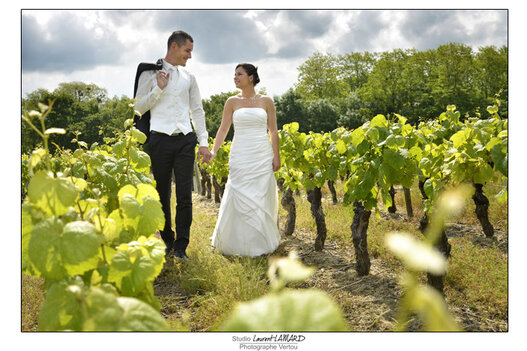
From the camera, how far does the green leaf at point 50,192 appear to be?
1.29m

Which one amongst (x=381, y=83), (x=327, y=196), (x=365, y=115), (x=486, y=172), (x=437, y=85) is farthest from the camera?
(x=365, y=115)

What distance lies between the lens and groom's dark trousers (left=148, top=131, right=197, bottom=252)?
3.92 meters

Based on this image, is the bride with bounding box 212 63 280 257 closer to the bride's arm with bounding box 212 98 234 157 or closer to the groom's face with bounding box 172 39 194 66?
the bride's arm with bounding box 212 98 234 157

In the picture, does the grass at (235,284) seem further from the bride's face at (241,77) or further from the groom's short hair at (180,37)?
the groom's short hair at (180,37)

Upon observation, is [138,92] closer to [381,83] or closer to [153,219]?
[153,219]

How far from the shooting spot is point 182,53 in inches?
153

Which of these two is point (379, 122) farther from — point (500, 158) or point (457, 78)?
point (457, 78)

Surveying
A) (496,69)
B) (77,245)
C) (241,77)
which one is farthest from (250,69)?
(77,245)

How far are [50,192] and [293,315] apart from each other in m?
1.08

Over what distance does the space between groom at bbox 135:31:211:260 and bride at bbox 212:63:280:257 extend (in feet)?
2.34

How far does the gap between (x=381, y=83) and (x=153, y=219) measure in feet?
93.0

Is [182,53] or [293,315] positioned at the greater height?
[182,53]
